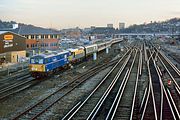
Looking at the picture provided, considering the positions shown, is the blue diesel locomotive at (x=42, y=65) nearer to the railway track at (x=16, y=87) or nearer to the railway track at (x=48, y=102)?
the railway track at (x=16, y=87)

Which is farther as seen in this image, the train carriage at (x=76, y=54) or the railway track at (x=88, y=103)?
the train carriage at (x=76, y=54)

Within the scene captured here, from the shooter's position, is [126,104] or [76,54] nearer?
[126,104]

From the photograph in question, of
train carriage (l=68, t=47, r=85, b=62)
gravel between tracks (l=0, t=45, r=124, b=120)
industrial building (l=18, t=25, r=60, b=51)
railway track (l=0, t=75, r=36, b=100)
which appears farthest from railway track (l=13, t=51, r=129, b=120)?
industrial building (l=18, t=25, r=60, b=51)

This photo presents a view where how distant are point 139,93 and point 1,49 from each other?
91.2 ft

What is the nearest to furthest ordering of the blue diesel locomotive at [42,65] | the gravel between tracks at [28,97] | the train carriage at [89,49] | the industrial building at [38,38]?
the gravel between tracks at [28,97] → the blue diesel locomotive at [42,65] → the train carriage at [89,49] → the industrial building at [38,38]

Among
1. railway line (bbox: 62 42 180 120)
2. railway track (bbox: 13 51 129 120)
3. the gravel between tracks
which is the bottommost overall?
the gravel between tracks

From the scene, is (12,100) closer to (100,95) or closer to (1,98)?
(1,98)

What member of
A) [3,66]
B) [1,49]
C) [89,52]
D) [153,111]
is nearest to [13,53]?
[1,49]

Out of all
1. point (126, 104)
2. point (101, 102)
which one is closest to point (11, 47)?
point (101, 102)

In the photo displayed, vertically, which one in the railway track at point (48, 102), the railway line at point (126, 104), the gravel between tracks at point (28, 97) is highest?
the railway line at point (126, 104)

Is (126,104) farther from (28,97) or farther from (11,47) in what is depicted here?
(11,47)

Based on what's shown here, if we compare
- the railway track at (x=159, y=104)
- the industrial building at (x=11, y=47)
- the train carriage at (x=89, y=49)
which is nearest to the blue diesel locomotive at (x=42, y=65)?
the railway track at (x=159, y=104)

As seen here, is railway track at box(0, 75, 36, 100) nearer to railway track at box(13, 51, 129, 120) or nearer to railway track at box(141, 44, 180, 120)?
railway track at box(13, 51, 129, 120)

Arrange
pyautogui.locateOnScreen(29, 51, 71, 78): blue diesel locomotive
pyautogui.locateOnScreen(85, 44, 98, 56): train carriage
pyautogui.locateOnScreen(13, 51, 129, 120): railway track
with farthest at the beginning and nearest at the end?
pyautogui.locateOnScreen(85, 44, 98, 56): train carriage → pyautogui.locateOnScreen(29, 51, 71, 78): blue diesel locomotive → pyautogui.locateOnScreen(13, 51, 129, 120): railway track
